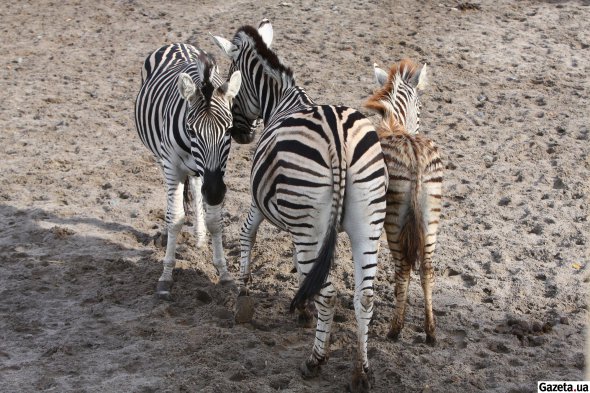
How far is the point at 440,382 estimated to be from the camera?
5305 mm

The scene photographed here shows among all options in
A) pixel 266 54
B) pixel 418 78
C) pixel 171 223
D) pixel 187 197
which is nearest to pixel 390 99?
pixel 418 78

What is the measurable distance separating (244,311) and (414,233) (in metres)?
1.51

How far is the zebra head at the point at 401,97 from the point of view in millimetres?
6207

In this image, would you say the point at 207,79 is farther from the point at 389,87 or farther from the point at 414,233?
the point at 414,233

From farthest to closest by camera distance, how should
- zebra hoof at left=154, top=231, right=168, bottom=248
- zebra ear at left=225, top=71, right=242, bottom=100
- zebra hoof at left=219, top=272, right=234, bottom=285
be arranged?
zebra hoof at left=154, top=231, right=168, bottom=248, zebra hoof at left=219, top=272, right=234, bottom=285, zebra ear at left=225, top=71, right=242, bottom=100

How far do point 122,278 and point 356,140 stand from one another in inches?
114

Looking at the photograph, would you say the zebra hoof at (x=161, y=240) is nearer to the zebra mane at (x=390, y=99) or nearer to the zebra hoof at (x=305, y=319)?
the zebra hoof at (x=305, y=319)

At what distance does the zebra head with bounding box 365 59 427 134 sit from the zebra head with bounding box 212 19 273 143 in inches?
39.7

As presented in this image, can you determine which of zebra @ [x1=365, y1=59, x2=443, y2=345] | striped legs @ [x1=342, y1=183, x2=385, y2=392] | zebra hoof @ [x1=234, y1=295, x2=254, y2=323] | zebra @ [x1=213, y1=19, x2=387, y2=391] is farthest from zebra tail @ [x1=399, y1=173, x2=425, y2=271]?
zebra hoof @ [x1=234, y1=295, x2=254, y2=323]

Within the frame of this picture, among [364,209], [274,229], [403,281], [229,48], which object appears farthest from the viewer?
[274,229]

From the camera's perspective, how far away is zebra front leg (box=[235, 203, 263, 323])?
6090 mm

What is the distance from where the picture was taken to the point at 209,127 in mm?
5914

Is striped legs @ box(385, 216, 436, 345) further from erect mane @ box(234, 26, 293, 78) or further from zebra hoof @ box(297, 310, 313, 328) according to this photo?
erect mane @ box(234, 26, 293, 78)

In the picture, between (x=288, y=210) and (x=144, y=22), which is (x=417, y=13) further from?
(x=288, y=210)
